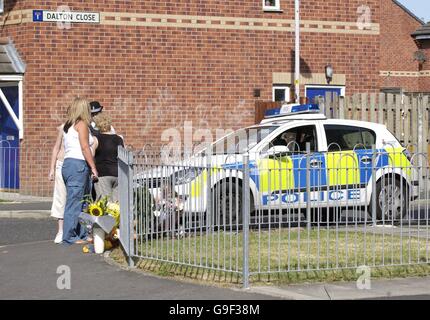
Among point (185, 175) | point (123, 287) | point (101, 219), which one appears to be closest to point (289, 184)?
point (185, 175)

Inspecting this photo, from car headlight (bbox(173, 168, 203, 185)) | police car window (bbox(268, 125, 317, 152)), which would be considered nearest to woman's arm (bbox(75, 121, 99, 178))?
car headlight (bbox(173, 168, 203, 185))

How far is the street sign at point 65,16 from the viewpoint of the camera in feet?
65.5

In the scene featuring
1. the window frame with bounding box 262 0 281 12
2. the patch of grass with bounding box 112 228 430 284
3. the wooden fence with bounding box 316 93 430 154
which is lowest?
the patch of grass with bounding box 112 228 430 284

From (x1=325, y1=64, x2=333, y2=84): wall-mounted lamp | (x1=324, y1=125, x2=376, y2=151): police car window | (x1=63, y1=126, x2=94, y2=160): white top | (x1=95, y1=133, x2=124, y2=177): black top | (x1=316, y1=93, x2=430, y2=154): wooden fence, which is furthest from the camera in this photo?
(x1=325, y1=64, x2=333, y2=84): wall-mounted lamp

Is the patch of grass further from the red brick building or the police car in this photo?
the red brick building

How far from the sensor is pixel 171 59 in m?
21.0

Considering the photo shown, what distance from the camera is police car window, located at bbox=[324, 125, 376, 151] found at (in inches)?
569

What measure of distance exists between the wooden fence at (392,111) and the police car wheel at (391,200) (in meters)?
8.60

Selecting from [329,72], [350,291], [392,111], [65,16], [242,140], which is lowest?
[350,291]

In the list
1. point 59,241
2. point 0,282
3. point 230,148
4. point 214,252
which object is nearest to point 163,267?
point 214,252

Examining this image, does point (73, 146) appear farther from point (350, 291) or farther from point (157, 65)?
point (157, 65)

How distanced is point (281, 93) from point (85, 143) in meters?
11.3

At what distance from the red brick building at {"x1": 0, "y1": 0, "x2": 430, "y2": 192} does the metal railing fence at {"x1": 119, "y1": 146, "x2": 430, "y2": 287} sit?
33.3 feet

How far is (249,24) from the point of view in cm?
2172
